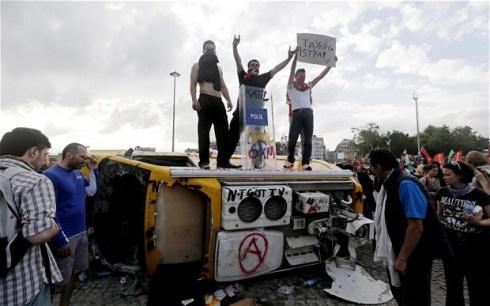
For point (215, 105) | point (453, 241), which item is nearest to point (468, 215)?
point (453, 241)

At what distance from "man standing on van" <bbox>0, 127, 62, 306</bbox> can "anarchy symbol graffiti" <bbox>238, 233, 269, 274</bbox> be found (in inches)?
58.9

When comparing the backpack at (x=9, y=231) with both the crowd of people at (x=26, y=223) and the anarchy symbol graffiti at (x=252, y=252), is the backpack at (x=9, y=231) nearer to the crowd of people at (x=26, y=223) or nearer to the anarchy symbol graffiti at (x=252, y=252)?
the crowd of people at (x=26, y=223)

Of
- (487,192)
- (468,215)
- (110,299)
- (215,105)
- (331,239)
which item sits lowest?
(110,299)

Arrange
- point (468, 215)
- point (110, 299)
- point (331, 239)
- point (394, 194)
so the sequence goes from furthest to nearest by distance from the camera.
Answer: point (331, 239)
point (110, 299)
point (468, 215)
point (394, 194)

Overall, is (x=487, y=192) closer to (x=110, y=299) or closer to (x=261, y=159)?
(x=261, y=159)

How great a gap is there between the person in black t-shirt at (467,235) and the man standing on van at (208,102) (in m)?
2.59

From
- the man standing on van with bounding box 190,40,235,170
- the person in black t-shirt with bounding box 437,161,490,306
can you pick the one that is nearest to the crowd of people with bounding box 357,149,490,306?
the person in black t-shirt with bounding box 437,161,490,306

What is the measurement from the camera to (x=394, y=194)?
2.20 meters

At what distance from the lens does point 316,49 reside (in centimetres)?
438

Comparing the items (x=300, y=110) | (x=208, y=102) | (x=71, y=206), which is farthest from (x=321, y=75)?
(x=71, y=206)

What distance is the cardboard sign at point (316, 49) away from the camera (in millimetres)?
4262

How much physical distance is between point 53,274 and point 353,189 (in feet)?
10.7

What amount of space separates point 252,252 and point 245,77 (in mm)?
2413

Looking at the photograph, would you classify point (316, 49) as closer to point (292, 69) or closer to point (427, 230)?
point (292, 69)
